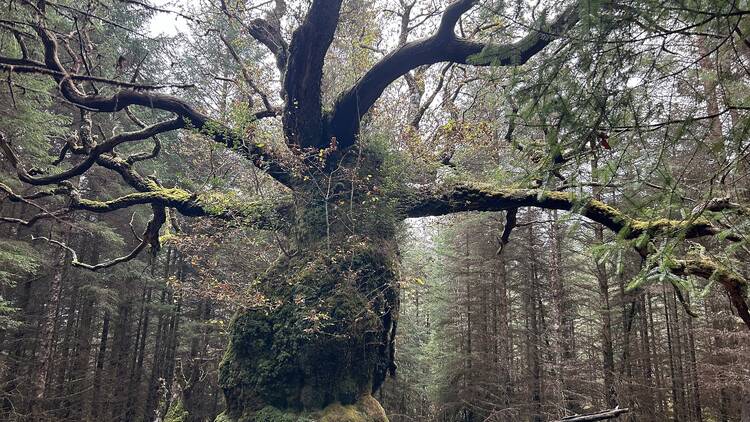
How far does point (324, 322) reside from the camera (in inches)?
224

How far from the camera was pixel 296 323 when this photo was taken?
5.80 meters

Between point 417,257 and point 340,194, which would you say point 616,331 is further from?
point 340,194

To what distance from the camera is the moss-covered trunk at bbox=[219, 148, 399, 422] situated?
576 centimetres

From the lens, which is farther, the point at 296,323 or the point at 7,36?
the point at 296,323

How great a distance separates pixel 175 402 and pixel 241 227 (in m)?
3.46

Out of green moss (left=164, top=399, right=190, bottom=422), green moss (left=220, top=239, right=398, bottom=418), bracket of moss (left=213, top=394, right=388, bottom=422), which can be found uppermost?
green moss (left=220, top=239, right=398, bottom=418)

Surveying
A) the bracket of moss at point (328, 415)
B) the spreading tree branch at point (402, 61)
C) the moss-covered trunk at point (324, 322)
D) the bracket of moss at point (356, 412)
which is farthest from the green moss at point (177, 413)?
the spreading tree branch at point (402, 61)

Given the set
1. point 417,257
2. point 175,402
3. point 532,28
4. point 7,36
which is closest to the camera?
point 532,28

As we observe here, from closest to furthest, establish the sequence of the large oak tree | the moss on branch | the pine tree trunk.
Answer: the large oak tree, the moss on branch, the pine tree trunk

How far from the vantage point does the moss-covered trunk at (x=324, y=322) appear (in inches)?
227

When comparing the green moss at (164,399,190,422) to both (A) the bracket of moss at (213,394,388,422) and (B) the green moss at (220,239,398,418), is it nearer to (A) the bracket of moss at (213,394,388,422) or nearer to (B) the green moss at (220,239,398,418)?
(B) the green moss at (220,239,398,418)

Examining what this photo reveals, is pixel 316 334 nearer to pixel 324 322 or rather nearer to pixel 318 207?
pixel 324 322

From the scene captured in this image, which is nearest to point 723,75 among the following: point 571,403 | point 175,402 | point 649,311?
point 175,402

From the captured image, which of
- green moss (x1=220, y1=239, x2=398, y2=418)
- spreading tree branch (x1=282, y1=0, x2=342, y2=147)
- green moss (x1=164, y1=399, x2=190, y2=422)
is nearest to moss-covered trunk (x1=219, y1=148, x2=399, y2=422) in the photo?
green moss (x1=220, y1=239, x2=398, y2=418)
